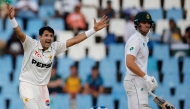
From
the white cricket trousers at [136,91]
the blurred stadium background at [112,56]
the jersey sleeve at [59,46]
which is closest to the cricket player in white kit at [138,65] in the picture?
the white cricket trousers at [136,91]

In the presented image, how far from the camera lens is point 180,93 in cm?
1210

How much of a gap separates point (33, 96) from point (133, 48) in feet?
4.74

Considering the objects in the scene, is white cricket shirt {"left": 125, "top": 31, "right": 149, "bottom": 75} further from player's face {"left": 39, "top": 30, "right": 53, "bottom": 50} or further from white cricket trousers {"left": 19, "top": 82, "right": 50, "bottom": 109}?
white cricket trousers {"left": 19, "top": 82, "right": 50, "bottom": 109}

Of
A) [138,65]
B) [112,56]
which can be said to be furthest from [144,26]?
[112,56]

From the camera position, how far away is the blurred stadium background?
11.9 m

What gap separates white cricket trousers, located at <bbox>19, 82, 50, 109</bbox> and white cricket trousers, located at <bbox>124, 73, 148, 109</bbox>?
3.66 feet

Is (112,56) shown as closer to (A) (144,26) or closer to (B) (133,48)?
(A) (144,26)

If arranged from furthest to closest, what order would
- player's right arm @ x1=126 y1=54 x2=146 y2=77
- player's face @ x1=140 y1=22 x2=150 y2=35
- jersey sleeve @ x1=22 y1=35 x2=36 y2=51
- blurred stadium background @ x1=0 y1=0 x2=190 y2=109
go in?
blurred stadium background @ x1=0 y1=0 x2=190 y2=109 → jersey sleeve @ x1=22 y1=35 x2=36 y2=51 → player's face @ x1=140 y1=22 x2=150 y2=35 → player's right arm @ x1=126 y1=54 x2=146 y2=77

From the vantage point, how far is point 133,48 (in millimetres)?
6629

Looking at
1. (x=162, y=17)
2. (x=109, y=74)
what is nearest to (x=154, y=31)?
(x=162, y=17)

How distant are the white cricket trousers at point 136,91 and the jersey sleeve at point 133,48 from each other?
0.34 metres

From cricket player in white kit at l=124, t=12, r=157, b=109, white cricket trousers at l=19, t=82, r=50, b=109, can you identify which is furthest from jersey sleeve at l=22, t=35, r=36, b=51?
cricket player in white kit at l=124, t=12, r=157, b=109

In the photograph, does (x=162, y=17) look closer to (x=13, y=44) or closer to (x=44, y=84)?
(x=13, y=44)

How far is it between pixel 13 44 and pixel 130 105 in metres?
6.09
